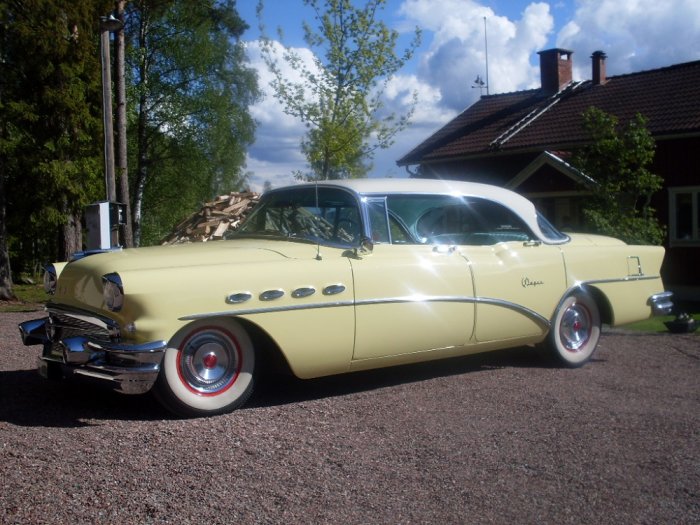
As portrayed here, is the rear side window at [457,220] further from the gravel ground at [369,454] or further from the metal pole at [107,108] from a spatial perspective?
the metal pole at [107,108]

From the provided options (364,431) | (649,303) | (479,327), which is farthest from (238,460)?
(649,303)

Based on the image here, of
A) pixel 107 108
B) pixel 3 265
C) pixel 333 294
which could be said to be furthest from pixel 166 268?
pixel 3 265

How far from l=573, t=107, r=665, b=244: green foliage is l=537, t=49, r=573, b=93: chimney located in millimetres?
10223

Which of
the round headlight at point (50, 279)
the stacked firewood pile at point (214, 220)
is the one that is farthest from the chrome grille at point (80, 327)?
the stacked firewood pile at point (214, 220)

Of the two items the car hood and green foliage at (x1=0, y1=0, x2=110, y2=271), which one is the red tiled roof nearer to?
green foliage at (x1=0, y1=0, x2=110, y2=271)

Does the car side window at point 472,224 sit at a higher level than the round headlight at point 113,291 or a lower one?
higher

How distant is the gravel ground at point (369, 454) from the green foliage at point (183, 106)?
83.0 ft

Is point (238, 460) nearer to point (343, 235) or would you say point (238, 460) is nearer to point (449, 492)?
point (449, 492)

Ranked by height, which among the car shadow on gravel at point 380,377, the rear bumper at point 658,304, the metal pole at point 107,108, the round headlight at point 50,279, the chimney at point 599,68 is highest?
the chimney at point 599,68

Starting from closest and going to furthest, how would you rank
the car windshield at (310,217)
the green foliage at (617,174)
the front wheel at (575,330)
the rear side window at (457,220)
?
the car windshield at (310,217)
the rear side window at (457,220)
the front wheel at (575,330)
the green foliage at (617,174)

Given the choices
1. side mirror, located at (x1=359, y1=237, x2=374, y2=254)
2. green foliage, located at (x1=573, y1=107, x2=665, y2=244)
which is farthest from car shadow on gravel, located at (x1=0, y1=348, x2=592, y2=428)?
green foliage, located at (x1=573, y1=107, x2=665, y2=244)

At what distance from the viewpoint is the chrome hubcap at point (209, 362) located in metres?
5.01

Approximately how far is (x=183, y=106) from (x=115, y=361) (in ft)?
97.2

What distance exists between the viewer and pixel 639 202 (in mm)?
17250
